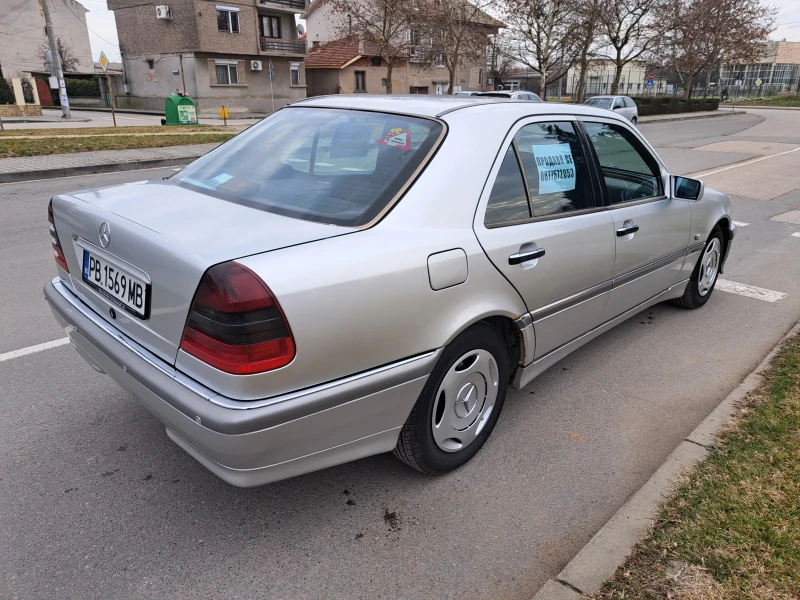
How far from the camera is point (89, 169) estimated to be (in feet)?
40.2

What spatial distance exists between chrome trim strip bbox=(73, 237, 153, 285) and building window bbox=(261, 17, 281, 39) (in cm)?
4626

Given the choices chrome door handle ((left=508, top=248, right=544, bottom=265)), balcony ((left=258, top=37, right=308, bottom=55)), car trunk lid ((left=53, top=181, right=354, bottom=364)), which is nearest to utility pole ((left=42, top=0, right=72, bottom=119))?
balcony ((left=258, top=37, right=308, bottom=55))

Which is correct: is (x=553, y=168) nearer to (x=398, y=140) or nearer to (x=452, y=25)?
(x=398, y=140)

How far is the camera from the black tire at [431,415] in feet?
8.48

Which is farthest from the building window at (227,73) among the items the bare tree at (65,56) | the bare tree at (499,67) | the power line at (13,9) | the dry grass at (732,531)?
the dry grass at (732,531)

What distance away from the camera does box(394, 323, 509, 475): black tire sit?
2.59m

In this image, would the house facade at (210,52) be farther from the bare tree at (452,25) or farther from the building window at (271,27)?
the bare tree at (452,25)

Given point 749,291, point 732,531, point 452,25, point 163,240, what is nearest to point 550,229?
point 732,531

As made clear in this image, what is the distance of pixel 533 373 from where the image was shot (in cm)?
325

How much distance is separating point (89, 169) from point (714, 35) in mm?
48181

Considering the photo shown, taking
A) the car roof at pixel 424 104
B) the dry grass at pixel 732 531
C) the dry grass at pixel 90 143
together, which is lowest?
the dry grass at pixel 732 531

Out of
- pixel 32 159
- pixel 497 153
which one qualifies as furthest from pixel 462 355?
pixel 32 159

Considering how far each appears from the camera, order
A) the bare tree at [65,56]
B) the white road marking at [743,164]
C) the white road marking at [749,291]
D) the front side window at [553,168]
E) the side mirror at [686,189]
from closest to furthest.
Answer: the front side window at [553,168]
the side mirror at [686,189]
the white road marking at [749,291]
the white road marking at [743,164]
the bare tree at [65,56]

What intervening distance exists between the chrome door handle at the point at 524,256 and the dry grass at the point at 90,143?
14.1m
